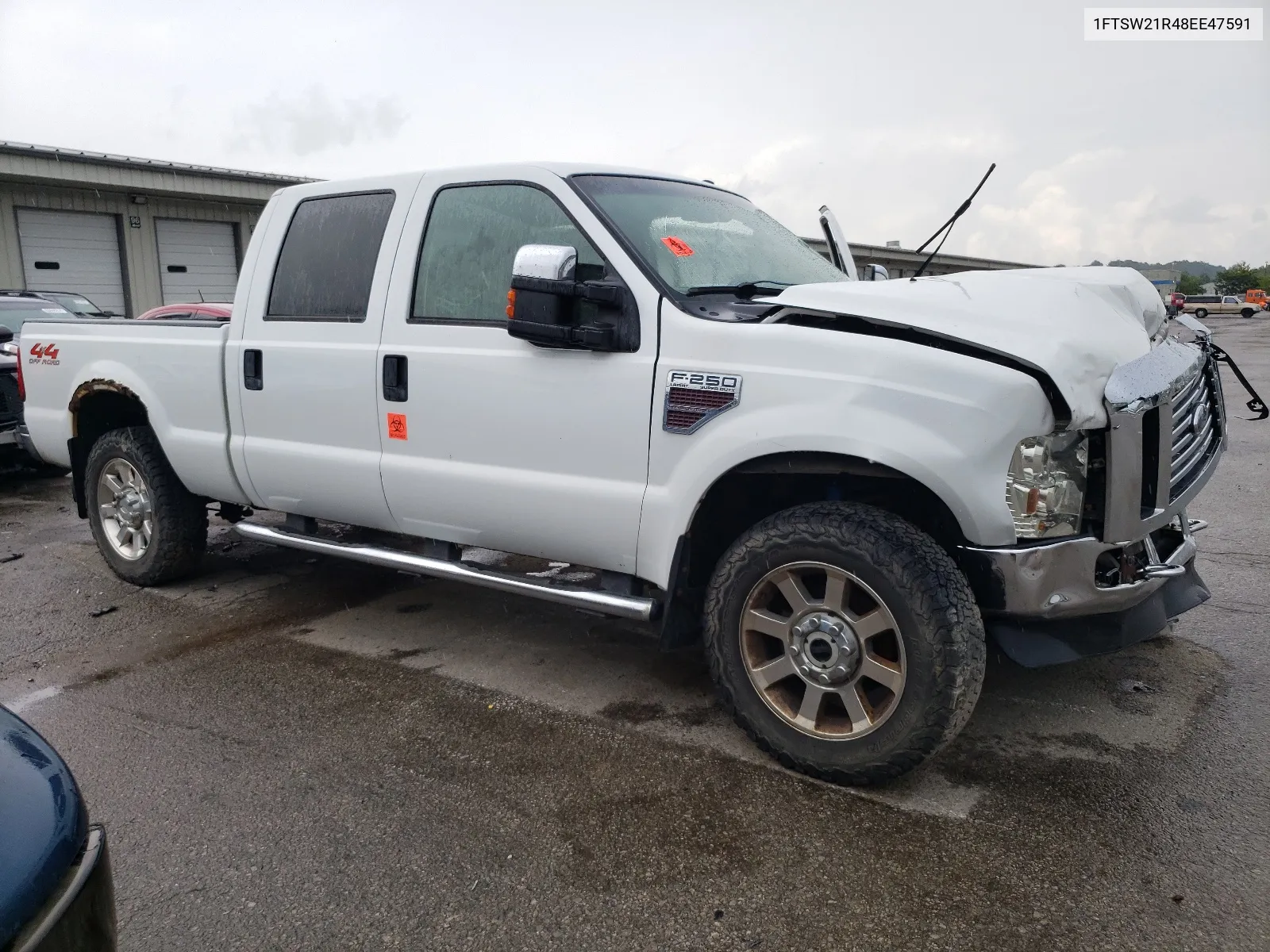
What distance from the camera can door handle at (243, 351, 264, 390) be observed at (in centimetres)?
444

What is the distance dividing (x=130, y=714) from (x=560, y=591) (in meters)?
1.74

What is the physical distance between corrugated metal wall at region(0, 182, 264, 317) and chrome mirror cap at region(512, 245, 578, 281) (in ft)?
61.2

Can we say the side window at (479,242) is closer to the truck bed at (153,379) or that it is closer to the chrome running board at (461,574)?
the chrome running board at (461,574)

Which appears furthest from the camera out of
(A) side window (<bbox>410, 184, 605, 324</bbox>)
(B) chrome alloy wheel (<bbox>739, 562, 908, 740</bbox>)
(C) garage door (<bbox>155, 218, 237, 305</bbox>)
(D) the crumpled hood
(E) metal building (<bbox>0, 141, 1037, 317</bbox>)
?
(C) garage door (<bbox>155, 218, 237, 305</bbox>)

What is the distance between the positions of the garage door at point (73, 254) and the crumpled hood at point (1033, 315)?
19766 mm

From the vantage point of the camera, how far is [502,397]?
3639mm

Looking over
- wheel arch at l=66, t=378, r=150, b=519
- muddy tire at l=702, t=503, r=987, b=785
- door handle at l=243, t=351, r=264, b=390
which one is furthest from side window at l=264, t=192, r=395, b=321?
muddy tire at l=702, t=503, r=987, b=785

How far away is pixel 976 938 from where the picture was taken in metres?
2.31

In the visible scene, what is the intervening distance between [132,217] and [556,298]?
2013 centimetres

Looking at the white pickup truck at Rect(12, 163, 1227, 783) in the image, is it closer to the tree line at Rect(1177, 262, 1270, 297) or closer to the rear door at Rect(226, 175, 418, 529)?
the rear door at Rect(226, 175, 418, 529)

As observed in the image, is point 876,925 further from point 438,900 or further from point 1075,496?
point 1075,496

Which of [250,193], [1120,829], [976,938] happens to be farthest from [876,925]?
[250,193]

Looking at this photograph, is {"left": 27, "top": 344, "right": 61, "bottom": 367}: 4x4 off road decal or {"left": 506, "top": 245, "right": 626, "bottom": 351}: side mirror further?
{"left": 27, "top": 344, "right": 61, "bottom": 367}: 4x4 off road decal

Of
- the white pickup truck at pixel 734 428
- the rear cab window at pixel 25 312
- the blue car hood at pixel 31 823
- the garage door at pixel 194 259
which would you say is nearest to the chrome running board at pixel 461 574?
the white pickup truck at pixel 734 428
